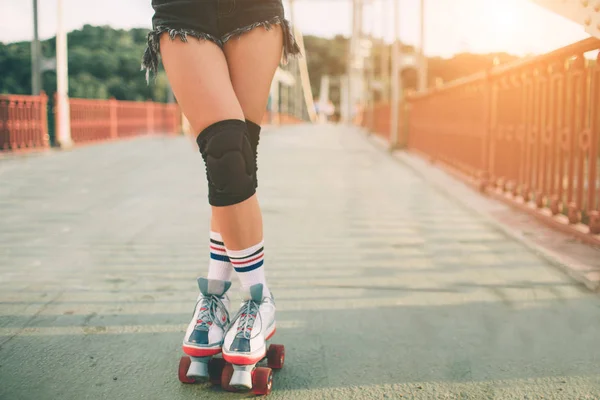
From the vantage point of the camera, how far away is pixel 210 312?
65.4 inches

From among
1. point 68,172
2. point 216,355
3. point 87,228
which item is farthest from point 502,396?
point 68,172

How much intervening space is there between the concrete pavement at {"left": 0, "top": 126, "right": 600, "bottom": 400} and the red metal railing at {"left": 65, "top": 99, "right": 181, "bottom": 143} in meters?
11.2

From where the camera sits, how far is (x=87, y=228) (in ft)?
13.0

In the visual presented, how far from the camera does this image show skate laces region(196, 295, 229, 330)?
1.62 meters

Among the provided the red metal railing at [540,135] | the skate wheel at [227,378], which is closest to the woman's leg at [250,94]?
the skate wheel at [227,378]

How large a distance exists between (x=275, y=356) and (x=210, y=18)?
83 centimetres

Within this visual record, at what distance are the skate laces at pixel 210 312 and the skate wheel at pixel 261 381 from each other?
0.59ft

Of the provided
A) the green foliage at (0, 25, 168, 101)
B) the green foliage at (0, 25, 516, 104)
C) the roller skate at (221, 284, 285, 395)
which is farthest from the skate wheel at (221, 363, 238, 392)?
the green foliage at (0, 25, 168, 101)

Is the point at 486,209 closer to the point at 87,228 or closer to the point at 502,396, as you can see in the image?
the point at 87,228

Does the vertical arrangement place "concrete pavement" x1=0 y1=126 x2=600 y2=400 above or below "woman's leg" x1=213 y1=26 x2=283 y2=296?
below

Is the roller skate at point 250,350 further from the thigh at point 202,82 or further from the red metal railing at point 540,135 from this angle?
the red metal railing at point 540,135

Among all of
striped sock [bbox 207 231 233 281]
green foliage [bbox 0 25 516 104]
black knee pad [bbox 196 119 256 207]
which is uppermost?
green foliage [bbox 0 25 516 104]

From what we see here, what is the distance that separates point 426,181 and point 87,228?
4016mm

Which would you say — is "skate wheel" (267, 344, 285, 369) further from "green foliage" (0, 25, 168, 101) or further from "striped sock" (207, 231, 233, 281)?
"green foliage" (0, 25, 168, 101)
